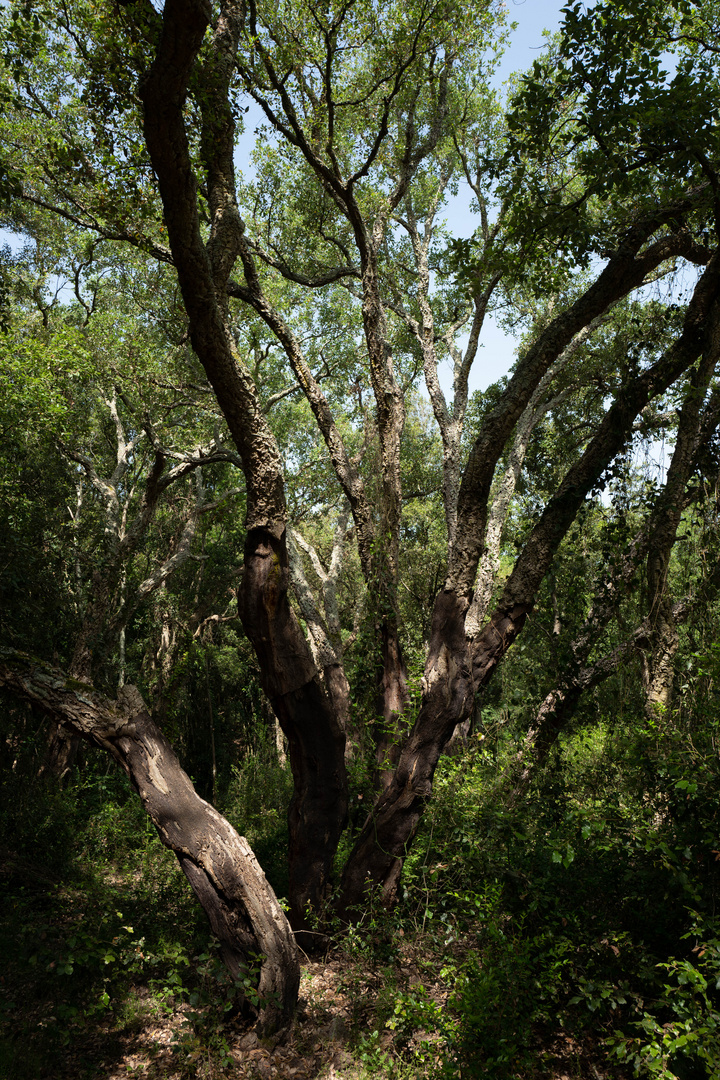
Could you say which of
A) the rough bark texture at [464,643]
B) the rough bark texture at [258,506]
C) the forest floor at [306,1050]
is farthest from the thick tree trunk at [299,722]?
the forest floor at [306,1050]

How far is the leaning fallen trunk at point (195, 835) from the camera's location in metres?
3.78

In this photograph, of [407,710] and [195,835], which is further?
[407,710]

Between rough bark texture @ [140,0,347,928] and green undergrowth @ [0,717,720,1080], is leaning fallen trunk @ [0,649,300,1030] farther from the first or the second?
rough bark texture @ [140,0,347,928]

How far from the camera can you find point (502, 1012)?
3209mm

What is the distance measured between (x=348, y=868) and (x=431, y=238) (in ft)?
34.7

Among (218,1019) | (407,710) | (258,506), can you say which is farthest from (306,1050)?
(258,506)

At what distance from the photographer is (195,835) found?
13.0 ft

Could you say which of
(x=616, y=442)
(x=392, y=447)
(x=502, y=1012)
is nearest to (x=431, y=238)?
(x=392, y=447)

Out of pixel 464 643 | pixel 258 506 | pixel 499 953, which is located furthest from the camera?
pixel 464 643

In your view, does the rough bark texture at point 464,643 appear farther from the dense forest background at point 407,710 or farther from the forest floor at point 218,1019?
the forest floor at point 218,1019

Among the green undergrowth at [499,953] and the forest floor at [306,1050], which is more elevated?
the green undergrowth at [499,953]

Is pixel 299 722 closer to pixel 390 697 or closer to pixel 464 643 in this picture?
pixel 390 697

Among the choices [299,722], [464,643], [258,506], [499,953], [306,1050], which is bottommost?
[306,1050]

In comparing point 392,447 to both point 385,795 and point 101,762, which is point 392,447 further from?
point 101,762
